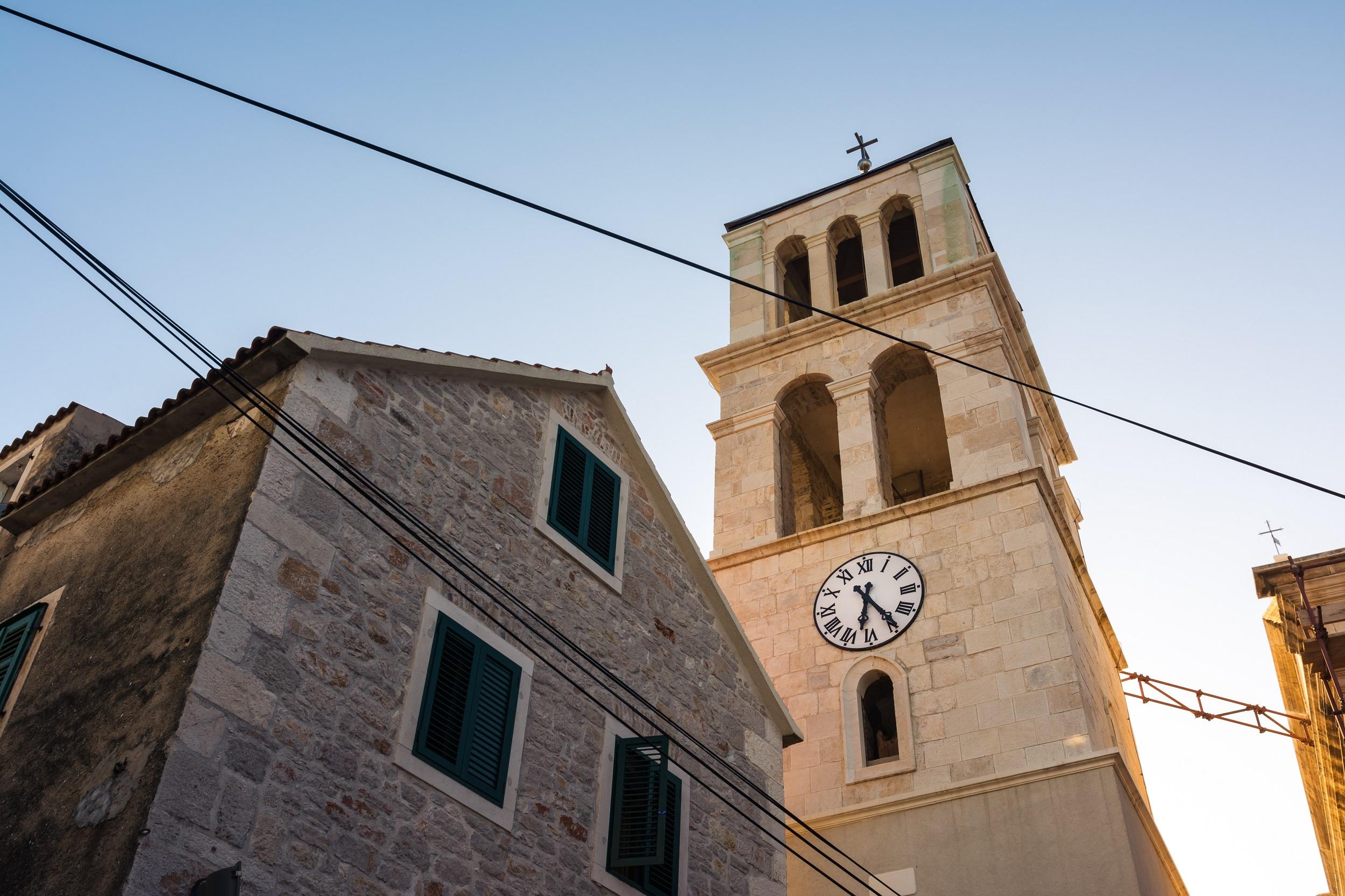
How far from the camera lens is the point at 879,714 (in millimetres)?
19578

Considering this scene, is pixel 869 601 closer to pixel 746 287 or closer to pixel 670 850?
pixel 746 287

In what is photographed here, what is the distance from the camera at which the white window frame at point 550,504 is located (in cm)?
1169

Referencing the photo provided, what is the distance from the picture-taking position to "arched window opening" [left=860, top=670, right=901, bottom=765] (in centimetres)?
1902

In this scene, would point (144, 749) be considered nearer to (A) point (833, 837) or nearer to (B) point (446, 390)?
(B) point (446, 390)

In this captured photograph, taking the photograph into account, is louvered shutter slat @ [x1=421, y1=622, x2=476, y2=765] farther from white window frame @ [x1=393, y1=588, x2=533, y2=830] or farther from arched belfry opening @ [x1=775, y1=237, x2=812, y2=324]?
arched belfry opening @ [x1=775, y1=237, x2=812, y2=324]

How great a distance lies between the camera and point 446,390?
37.2ft

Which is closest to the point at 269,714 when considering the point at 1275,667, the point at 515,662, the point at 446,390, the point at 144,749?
the point at 144,749

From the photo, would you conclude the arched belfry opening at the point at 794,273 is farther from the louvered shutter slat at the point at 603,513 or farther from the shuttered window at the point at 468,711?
the shuttered window at the point at 468,711

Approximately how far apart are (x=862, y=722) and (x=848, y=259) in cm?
1330

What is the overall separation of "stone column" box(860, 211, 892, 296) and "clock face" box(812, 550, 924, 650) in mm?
6453

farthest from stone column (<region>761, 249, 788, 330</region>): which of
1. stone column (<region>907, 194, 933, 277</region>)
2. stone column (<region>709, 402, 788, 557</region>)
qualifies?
stone column (<region>907, 194, 933, 277</region>)

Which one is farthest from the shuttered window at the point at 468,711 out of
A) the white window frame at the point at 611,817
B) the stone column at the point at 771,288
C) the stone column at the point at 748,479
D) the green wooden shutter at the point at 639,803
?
the stone column at the point at 771,288

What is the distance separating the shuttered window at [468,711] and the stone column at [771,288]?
16.9 metres

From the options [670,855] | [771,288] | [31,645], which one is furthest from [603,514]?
[771,288]
